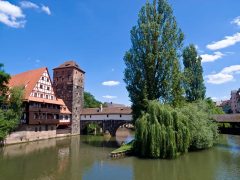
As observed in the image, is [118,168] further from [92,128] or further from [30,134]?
[92,128]

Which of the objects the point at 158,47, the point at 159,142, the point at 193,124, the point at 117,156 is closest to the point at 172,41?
the point at 158,47

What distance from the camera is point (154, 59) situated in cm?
2686

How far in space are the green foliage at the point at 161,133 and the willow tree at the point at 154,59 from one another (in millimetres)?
3970

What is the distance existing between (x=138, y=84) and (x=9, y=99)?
16468mm

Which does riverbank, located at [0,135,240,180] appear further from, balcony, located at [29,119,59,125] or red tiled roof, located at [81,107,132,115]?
red tiled roof, located at [81,107,132,115]

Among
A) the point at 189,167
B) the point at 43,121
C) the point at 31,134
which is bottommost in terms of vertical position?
the point at 189,167

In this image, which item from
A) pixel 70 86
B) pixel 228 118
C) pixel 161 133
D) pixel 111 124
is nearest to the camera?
pixel 161 133

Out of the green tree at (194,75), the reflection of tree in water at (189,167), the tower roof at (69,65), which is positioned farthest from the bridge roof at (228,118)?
the tower roof at (69,65)

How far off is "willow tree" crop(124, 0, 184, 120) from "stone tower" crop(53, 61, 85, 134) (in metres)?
21.9

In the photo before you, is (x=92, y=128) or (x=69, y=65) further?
(x=92, y=128)

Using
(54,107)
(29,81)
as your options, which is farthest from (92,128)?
(29,81)

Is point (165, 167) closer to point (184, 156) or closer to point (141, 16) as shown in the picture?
point (184, 156)

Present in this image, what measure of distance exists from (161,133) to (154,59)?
909 cm

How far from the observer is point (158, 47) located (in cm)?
2730
